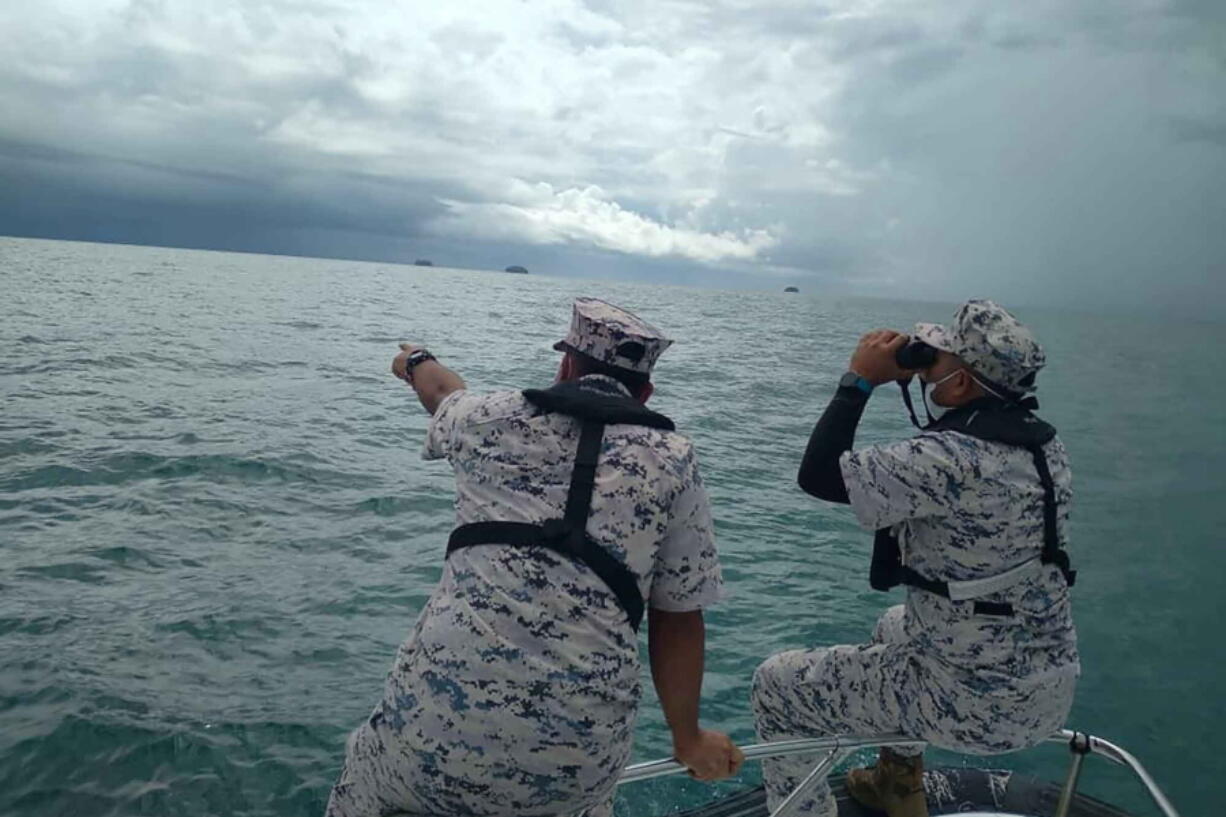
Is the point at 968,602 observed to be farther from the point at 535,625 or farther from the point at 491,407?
the point at 491,407

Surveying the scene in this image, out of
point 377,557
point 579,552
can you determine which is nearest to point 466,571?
point 579,552

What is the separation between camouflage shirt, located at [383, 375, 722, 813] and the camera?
2330 millimetres

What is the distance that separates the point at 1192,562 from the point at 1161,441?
13.4 meters

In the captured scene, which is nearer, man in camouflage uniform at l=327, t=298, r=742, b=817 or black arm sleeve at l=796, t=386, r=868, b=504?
man in camouflage uniform at l=327, t=298, r=742, b=817

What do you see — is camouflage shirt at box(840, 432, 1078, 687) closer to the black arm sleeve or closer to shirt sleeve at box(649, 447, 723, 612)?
the black arm sleeve

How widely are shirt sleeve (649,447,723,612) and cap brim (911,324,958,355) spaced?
1.58 m

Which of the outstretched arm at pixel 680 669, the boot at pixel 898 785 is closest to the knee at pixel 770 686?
the boot at pixel 898 785

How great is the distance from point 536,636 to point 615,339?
95 cm

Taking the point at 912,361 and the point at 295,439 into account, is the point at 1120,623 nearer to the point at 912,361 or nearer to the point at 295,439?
the point at 912,361

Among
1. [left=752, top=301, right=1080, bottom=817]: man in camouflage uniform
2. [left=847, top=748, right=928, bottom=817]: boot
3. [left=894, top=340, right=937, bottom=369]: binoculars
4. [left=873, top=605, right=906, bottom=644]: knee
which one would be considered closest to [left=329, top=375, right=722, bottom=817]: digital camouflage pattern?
[left=752, top=301, right=1080, bottom=817]: man in camouflage uniform

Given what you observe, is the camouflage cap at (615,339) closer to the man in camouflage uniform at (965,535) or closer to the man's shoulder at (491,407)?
the man's shoulder at (491,407)

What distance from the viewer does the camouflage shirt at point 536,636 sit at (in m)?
2.33

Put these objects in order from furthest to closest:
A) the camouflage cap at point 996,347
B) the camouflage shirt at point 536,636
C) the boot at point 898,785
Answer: the boot at point 898,785 < the camouflage cap at point 996,347 < the camouflage shirt at point 536,636

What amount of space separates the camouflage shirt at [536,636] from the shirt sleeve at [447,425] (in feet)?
0.67
